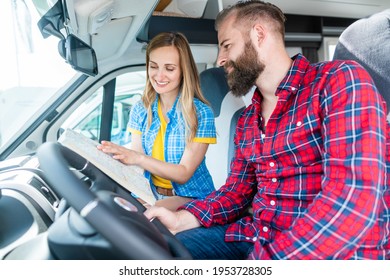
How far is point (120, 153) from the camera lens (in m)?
1.20

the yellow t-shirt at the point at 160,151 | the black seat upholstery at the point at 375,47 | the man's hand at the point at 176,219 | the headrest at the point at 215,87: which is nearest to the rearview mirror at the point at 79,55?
the yellow t-shirt at the point at 160,151

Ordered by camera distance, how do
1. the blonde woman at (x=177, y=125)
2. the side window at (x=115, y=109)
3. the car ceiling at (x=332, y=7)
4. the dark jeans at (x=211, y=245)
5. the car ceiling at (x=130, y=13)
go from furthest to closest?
the car ceiling at (x=332, y=7), the side window at (x=115, y=109), the blonde woman at (x=177, y=125), the car ceiling at (x=130, y=13), the dark jeans at (x=211, y=245)

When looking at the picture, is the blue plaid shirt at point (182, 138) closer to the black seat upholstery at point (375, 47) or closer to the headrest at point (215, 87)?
the headrest at point (215, 87)

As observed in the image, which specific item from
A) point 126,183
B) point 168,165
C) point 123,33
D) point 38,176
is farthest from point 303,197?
point 123,33

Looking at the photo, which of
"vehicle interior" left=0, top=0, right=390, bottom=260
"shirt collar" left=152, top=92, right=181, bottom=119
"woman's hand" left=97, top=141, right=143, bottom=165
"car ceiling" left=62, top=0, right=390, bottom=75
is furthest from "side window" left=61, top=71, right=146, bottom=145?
"woman's hand" left=97, top=141, right=143, bottom=165

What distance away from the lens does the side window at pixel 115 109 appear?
207 centimetres

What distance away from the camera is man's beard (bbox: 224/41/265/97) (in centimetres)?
112

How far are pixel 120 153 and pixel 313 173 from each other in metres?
0.61

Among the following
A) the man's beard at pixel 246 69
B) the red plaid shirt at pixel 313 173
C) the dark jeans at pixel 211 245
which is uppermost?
the man's beard at pixel 246 69

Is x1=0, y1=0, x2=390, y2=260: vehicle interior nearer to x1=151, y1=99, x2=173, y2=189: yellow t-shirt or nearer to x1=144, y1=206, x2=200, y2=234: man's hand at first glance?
x1=144, y1=206, x2=200, y2=234: man's hand

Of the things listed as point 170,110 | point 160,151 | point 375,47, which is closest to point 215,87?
point 170,110

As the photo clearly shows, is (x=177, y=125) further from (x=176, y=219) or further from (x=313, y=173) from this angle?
(x=313, y=173)

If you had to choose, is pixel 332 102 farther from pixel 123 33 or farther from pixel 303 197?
pixel 123 33

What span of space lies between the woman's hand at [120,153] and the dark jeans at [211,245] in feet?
1.02
